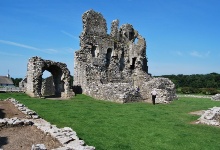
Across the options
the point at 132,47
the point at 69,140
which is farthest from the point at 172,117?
the point at 132,47

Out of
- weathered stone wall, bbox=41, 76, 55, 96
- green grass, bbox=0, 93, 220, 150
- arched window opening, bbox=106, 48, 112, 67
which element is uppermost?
arched window opening, bbox=106, 48, 112, 67

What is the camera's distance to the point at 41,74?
24.4m

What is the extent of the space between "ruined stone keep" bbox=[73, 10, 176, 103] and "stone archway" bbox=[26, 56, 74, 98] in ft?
6.37

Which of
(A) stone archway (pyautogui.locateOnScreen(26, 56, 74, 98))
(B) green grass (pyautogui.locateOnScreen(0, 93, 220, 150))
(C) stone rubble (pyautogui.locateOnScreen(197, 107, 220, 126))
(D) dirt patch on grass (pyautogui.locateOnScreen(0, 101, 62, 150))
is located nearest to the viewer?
(D) dirt patch on grass (pyautogui.locateOnScreen(0, 101, 62, 150))

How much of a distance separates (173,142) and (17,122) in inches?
238

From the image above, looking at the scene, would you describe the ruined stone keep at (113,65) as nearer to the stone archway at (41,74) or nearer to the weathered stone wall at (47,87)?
the stone archway at (41,74)

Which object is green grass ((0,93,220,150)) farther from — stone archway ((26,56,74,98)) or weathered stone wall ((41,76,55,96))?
weathered stone wall ((41,76,55,96))

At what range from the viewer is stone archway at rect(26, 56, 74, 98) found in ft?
78.7

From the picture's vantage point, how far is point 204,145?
9.02m

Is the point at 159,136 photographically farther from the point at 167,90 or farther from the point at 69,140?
the point at 167,90

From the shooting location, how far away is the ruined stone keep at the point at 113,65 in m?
23.0

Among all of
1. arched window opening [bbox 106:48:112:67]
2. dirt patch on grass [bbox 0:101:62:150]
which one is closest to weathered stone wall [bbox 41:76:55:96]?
arched window opening [bbox 106:48:112:67]

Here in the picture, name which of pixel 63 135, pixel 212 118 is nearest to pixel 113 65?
pixel 212 118

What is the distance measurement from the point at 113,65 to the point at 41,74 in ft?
32.2
